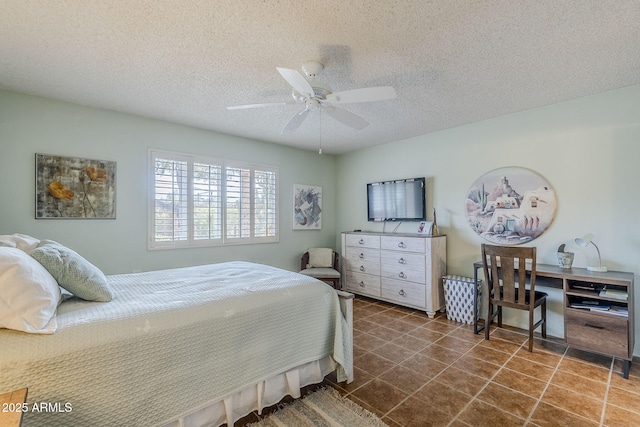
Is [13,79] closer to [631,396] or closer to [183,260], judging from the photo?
[183,260]

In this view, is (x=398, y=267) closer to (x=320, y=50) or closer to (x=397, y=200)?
(x=397, y=200)

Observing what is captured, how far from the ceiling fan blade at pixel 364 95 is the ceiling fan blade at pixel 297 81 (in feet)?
0.66

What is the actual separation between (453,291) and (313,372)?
2294 mm

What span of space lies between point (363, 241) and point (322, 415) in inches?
114

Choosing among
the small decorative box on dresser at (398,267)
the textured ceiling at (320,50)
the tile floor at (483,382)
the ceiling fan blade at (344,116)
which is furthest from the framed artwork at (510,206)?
the ceiling fan blade at (344,116)

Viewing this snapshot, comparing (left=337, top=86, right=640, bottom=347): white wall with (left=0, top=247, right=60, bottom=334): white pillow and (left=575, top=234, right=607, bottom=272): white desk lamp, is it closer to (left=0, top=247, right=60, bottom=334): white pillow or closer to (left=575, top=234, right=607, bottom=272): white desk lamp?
(left=575, top=234, right=607, bottom=272): white desk lamp

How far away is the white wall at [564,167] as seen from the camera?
2754 millimetres

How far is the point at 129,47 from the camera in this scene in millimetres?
2076

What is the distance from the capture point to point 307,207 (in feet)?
17.0

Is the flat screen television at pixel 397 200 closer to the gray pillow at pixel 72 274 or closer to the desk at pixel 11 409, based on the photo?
the gray pillow at pixel 72 274

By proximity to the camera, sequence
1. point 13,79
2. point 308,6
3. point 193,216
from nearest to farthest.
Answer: point 308,6
point 13,79
point 193,216

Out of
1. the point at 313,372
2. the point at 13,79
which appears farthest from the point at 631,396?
the point at 13,79

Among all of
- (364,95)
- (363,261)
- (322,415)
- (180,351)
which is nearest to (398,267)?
(363,261)

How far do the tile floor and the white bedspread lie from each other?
1.42 feet
